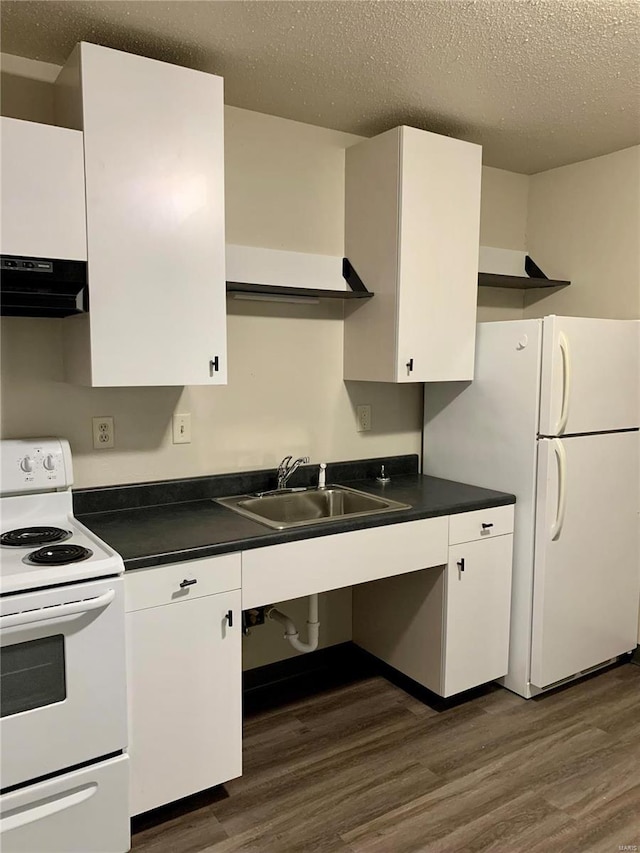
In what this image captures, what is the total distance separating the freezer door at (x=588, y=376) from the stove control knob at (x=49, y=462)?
181 centimetres

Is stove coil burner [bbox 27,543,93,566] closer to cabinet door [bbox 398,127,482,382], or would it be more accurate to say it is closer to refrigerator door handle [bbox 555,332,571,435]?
cabinet door [bbox 398,127,482,382]

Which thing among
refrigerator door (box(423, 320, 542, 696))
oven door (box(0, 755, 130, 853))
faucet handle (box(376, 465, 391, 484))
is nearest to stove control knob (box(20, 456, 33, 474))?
oven door (box(0, 755, 130, 853))

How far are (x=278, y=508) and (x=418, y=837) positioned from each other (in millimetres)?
1230

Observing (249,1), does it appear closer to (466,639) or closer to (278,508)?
(278,508)

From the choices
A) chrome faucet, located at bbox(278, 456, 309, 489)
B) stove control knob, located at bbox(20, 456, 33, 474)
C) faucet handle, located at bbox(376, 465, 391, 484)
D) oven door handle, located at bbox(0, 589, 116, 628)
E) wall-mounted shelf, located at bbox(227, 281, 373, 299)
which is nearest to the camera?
oven door handle, located at bbox(0, 589, 116, 628)

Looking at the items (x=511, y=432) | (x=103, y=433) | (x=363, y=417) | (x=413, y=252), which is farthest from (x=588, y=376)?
(x=103, y=433)

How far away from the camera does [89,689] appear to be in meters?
1.72

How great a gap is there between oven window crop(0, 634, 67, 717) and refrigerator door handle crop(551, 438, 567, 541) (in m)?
1.88

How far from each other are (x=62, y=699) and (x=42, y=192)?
4.51 feet

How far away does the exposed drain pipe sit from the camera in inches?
104

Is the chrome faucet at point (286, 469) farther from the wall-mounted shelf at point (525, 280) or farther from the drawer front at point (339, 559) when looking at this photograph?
the wall-mounted shelf at point (525, 280)

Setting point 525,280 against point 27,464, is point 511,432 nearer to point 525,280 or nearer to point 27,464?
point 525,280

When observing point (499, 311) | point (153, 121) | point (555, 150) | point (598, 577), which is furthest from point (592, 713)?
point (153, 121)

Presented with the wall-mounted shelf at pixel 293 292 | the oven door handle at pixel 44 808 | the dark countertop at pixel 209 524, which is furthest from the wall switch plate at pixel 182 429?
the oven door handle at pixel 44 808
